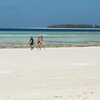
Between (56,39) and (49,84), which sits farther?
(56,39)

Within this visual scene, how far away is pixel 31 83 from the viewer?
10.1 m

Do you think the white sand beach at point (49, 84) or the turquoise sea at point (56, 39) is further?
the turquoise sea at point (56, 39)

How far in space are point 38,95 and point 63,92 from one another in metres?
0.64

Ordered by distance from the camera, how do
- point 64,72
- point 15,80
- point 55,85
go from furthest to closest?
point 64,72, point 15,80, point 55,85

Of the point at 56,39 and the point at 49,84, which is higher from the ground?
the point at 49,84

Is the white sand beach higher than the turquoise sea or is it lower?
higher

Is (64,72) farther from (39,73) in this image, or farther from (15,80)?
(15,80)

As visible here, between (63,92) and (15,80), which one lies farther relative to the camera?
(15,80)

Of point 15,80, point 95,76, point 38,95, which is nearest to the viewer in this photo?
point 38,95

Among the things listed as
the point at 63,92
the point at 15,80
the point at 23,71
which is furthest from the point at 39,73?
the point at 63,92

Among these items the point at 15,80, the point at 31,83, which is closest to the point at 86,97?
the point at 31,83

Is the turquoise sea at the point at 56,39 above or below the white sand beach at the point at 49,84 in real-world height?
below

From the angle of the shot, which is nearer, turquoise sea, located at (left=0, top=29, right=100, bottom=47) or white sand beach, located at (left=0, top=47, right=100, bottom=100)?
white sand beach, located at (left=0, top=47, right=100, bottom=100)

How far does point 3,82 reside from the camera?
10.3 metres
